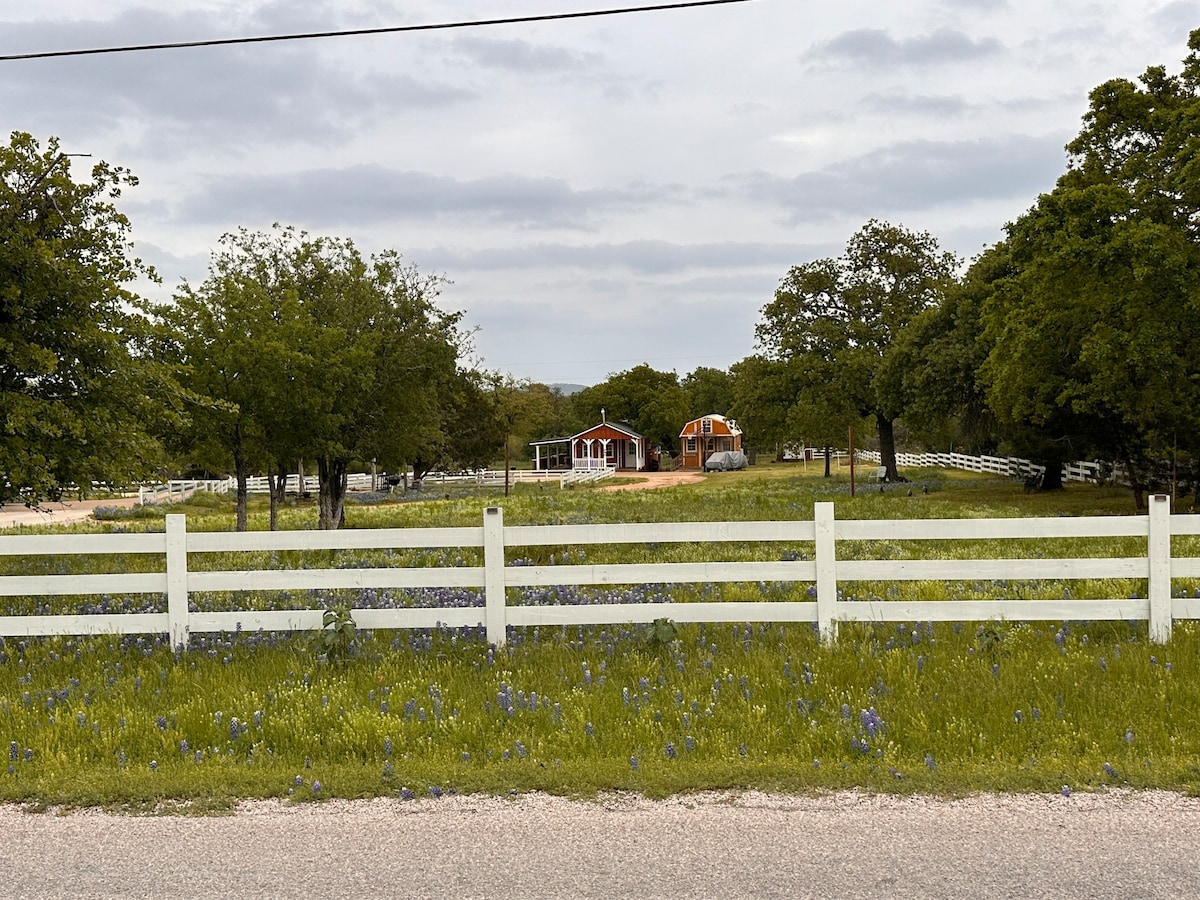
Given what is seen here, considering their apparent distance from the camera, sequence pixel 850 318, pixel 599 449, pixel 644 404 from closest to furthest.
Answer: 1. pixel 850 318
2. pixel 599 449
3. pixel 644 404

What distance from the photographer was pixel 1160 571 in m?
7.21

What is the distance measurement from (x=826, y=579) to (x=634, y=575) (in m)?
1.50

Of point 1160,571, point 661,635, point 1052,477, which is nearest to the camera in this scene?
point 661,635

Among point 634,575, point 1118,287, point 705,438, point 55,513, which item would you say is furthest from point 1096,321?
point 705,438

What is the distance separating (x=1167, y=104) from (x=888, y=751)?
29852 millimetres

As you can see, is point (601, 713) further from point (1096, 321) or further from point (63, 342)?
point (1096, 321)

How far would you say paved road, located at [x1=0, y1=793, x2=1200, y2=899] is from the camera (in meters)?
3.80

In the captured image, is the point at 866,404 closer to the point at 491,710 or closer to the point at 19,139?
the point at 19,139

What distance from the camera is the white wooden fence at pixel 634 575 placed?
23.8ft

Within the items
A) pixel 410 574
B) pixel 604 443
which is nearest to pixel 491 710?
pixel 410 574

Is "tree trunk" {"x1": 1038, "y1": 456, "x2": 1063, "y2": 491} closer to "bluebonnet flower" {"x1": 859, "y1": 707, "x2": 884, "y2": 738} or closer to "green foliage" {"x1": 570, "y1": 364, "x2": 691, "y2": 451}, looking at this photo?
"bluebonnet flower" {"x1": 859, "y1": 707, "x2": 884, "y2": 738}

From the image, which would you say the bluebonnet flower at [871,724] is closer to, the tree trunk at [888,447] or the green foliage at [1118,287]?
the green foliage at [1118,287]

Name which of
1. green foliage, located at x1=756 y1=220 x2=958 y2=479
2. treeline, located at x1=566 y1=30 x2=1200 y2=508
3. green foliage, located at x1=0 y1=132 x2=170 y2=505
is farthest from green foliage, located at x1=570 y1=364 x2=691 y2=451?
green foliage, located at x1=0 y1=132 x2=170 y2=505

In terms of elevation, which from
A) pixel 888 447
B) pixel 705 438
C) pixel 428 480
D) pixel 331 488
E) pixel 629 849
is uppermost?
pixel 705 438
